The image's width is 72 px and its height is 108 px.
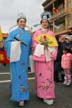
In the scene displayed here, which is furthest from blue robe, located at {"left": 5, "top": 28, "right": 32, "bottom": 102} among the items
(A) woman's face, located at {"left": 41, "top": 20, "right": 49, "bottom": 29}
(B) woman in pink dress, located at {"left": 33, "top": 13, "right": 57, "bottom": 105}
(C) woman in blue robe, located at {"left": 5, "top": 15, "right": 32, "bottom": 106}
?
(A) woman's face, located at {"left": 41, "top": 20, "right": 49, "bottom": 29}

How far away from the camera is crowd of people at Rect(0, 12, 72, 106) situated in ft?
20.9

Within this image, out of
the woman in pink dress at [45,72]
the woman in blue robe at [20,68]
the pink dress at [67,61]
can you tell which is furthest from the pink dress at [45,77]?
the pink dress at [67,61]

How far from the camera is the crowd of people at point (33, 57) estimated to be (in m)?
6.38

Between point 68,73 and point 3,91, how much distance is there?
8.20 feet

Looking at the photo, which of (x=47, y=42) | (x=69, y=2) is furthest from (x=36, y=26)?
(x=69, y=2)

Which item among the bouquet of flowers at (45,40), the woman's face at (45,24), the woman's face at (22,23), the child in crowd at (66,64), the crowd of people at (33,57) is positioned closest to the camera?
the crowd of people at (33,57)

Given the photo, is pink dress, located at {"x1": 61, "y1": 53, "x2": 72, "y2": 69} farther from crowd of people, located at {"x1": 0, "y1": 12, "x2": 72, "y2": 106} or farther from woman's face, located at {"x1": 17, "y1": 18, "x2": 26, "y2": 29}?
woman's face, located at {"x1": 17, "y1": 18, "x2": 26, "y2": 29}

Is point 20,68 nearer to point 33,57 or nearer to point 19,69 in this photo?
point 19,69

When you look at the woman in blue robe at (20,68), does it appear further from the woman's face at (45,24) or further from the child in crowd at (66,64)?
Result: the child in crowd at (66,64)

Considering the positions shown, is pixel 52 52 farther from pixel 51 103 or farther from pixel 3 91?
pixel 3 91

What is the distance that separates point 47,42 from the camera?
666 centimetres

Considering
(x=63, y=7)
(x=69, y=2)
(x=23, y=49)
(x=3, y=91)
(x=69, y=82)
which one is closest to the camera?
(x=23, y=49)

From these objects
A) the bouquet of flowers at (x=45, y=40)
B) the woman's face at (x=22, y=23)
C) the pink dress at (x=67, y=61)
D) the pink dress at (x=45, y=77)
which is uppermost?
the woman's face at (x=22, y=23)

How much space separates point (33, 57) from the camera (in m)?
6.60
